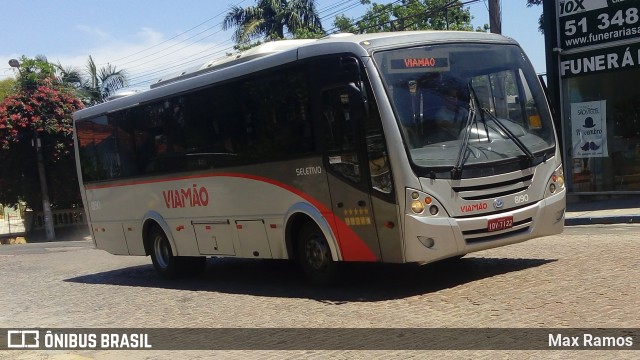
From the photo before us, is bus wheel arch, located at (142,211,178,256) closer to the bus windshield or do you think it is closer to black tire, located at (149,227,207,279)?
black tire, located at (149,227,207,279)

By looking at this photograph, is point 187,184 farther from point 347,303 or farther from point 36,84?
point 36,84

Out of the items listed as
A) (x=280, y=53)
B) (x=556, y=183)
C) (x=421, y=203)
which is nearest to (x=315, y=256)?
(x=421, y=203)

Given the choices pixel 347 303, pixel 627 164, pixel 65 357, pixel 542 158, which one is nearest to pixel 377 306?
pixel 347 303

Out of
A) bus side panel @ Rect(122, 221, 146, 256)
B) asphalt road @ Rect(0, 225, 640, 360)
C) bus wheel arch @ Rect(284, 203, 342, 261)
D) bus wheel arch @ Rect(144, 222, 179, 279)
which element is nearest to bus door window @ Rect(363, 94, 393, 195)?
bus wheel arch @ Rect(284, 203, 342, 261)

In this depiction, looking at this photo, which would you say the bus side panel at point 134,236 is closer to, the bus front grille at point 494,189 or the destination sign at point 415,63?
the destination sign at point 415,63

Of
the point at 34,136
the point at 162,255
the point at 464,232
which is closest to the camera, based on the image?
A: the point at 464,232

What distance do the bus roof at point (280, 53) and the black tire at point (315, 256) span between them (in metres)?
2.34

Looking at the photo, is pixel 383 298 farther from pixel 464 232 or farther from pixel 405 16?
pixel 405 16

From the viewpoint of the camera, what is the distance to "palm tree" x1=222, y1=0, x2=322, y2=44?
140 ft

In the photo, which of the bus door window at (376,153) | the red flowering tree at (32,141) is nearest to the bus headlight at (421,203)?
the bus door window at (376,153)

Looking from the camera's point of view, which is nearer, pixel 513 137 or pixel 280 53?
pixel 513 137

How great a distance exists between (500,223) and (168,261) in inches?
271

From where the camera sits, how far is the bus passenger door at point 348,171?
9.90 metres

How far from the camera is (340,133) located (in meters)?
10.2
